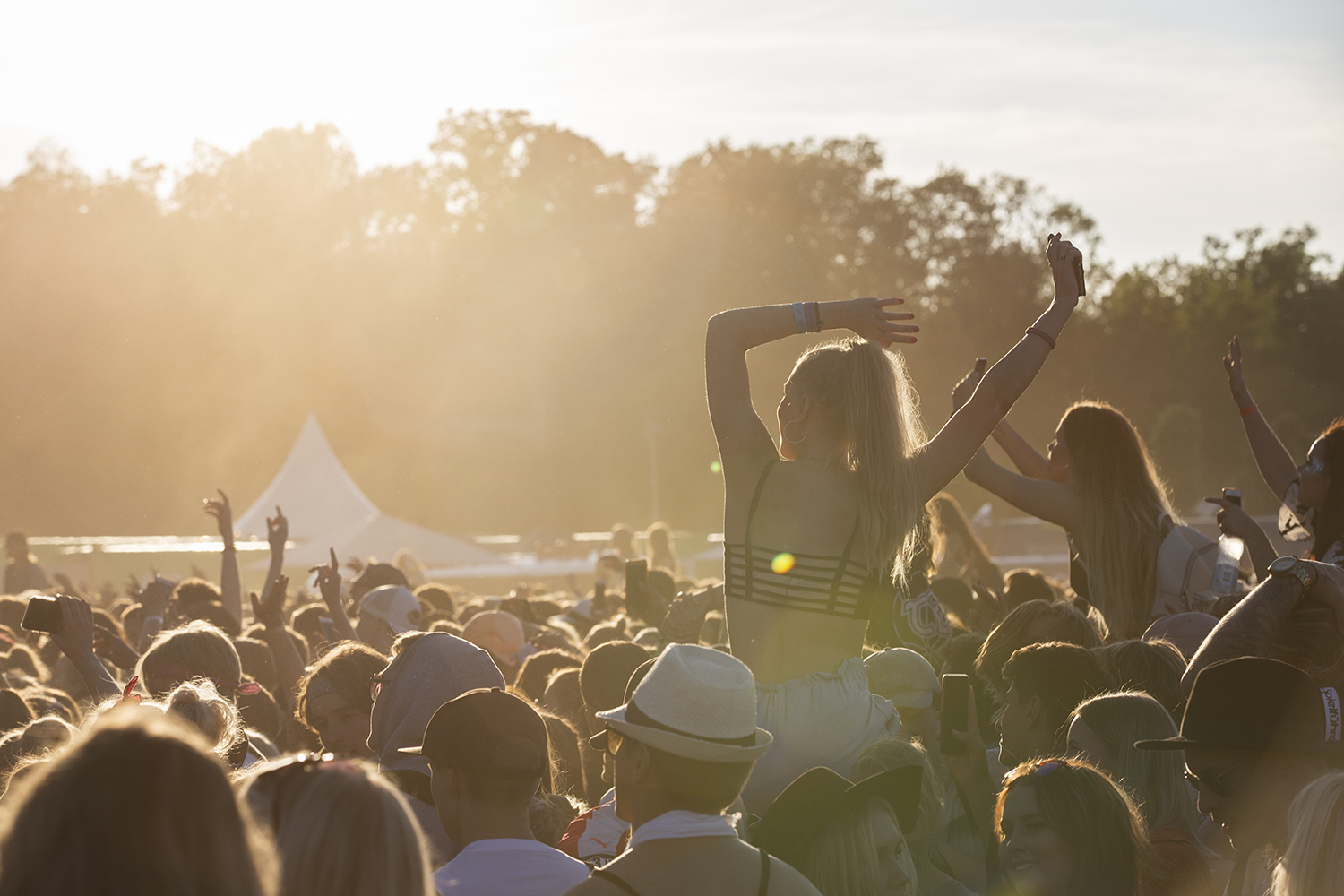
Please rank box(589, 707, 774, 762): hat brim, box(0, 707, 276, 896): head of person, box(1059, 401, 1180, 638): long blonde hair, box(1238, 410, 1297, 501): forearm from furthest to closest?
box(1238, 410, 1297, 501): forearm, box(1059, 401, 1180, 638): long blonde hair, box(589, 707, 774, 762): hat brim, box(0, 707, 276, 896): head of person

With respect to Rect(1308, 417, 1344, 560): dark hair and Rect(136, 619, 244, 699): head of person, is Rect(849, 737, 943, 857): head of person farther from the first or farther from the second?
Rect(136, 619, 244, 699): head of person

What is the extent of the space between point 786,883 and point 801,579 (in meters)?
0.99

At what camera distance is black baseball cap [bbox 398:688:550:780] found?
270 centimetres

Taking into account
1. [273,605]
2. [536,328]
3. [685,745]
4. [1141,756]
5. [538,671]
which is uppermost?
[536,328]

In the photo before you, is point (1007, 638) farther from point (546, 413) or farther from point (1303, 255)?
point (1303, 255)

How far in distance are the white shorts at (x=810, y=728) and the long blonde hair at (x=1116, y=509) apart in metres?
2.29

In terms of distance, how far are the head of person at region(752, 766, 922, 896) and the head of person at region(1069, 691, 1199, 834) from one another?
999 millimetres

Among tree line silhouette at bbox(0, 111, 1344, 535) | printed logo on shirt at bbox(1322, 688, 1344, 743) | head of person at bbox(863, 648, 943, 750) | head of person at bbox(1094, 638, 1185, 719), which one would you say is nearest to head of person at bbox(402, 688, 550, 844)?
head of person at bbox(863, 648, 943, 750)

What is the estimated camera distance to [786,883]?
2.13 meters

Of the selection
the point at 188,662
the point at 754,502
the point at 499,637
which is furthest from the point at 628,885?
the point at 499,637

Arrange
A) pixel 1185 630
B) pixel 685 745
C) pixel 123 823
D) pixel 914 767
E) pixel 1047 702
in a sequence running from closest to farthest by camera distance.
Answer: pixel 123 823 < pixel 685 745 < pixel 914 767 < pixel 1047 702 < pixel 1185 630

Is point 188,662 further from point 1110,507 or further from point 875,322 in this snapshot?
point 1110,507

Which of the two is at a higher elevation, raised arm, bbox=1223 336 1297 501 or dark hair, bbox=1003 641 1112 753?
raised arm, bbox=1223 336 1297 501

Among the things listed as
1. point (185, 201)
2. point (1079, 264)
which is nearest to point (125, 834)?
point (1079, 264)
